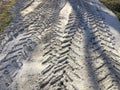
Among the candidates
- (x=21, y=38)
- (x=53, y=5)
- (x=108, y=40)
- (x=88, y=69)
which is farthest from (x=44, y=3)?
(x=88, y=69)

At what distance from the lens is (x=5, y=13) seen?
9.02m

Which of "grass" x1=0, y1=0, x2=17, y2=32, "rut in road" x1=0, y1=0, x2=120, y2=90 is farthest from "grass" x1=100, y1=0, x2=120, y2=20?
"grass" x1=0, y1=0, x2=17, y2=32

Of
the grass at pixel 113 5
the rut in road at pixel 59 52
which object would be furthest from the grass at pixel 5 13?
the grass at pixel 113 5

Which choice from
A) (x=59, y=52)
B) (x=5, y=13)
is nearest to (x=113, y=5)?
(x=5, y=13)

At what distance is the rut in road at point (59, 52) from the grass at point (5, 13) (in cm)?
16

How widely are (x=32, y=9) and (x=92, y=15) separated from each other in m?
1.83

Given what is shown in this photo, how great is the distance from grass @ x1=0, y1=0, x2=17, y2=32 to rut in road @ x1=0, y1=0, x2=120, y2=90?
16cm

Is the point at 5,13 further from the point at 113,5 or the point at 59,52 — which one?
the point at 59,52

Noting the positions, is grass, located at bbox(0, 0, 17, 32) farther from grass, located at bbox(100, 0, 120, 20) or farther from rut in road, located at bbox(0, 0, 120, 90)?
grass, located at bbox(100, 0, 120, 20)

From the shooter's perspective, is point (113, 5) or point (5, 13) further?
point (113, 5)

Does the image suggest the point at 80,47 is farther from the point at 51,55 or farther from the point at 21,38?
the point at 21,38

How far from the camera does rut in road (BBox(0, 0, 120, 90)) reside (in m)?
5.36

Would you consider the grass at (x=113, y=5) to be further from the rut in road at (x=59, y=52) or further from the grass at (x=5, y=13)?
the grass at (x=5, y=13)

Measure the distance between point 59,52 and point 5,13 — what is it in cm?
327
